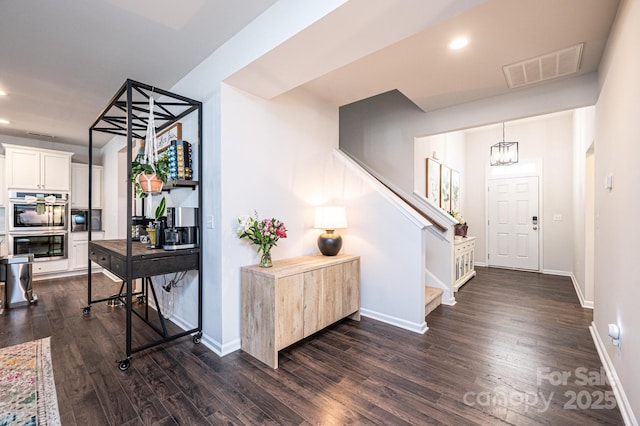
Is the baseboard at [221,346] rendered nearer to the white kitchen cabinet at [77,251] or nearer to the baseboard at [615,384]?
the baseboard at [615,384]

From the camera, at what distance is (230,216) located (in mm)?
2482

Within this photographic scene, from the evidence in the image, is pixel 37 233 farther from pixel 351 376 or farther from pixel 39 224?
pixel 351 376

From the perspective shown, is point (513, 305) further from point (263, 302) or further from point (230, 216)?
point (230, 216)

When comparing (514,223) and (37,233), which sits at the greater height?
(514,223)

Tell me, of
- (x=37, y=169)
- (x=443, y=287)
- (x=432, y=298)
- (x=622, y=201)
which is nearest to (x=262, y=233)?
(x=432, y=298)

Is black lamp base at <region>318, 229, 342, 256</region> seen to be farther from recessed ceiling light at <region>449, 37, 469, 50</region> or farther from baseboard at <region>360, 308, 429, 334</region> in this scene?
recessed ceiling light at <region>449, 37, 469, 50</region>

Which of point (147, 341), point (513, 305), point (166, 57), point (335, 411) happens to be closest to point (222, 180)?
point (166, 57)

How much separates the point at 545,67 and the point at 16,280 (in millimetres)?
6593

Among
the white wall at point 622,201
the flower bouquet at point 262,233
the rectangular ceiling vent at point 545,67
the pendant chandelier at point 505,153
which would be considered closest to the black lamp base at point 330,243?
the flower bouquet at point 262,233

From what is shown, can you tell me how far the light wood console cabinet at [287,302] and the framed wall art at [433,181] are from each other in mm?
2310

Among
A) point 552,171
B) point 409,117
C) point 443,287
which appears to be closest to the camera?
point 443,287

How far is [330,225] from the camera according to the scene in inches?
120

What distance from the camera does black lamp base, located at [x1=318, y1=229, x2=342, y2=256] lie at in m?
3.06

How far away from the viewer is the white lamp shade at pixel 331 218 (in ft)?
10.0
